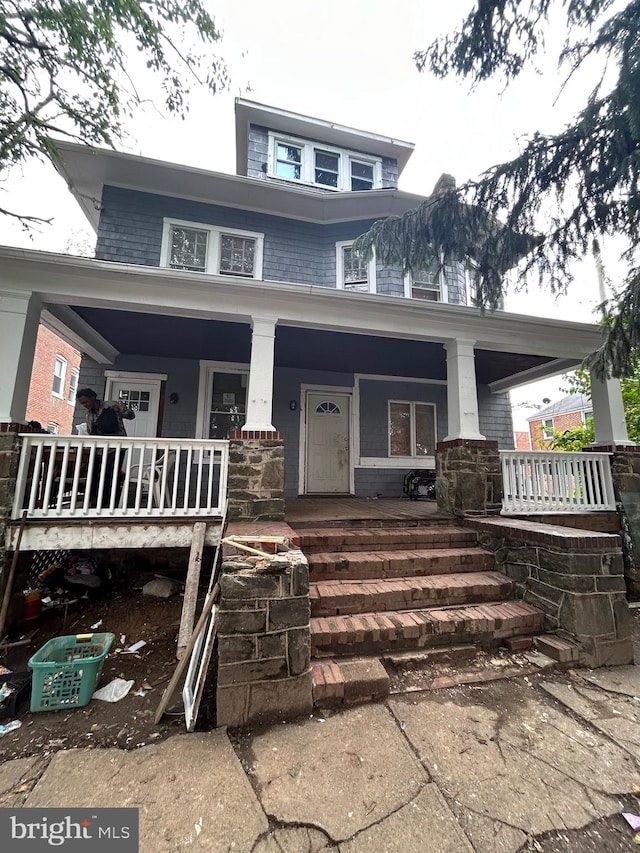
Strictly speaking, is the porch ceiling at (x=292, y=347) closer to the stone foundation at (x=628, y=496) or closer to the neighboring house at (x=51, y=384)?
the stone foundation at (x=628, y=496)

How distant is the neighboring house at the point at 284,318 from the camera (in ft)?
13.3

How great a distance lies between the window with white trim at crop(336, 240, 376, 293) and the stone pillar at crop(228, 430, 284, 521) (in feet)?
13.4

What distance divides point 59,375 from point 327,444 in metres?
13.5

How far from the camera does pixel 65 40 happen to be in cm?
513

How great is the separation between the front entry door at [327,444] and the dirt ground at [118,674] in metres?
3.21

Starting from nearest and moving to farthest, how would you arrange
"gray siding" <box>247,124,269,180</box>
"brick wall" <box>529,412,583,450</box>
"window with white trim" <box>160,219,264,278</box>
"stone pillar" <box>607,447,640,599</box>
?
"stone pillar" <box>607,447,640,599</box> < "window with white trim" <box>160,219,264,278</box> < "gray siding" <box>247,124,269,180</box> < "brick wall" <box>529,412,583,450</box>

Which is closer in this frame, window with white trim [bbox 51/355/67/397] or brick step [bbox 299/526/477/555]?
brick step [bbox 299/526/477/555]

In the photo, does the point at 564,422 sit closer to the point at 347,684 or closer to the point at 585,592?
the point at 585,592

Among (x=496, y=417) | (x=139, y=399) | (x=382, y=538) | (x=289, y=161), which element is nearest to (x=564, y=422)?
(x=496, y=417)

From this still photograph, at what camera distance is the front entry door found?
21.5 feet

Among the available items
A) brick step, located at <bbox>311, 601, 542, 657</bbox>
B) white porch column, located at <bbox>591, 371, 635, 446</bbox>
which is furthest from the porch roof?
brick step, located at <bbox>311, 601, 542, 657</bbox>

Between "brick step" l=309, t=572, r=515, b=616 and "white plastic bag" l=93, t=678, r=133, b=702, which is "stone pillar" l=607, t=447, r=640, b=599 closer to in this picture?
"brick step" l=309, t=572, r=515, b=616

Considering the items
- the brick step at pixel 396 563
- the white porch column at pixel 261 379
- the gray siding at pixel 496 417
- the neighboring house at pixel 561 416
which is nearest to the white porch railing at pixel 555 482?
the brick step at pixel 396 563

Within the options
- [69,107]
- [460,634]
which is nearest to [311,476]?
[460,634]
